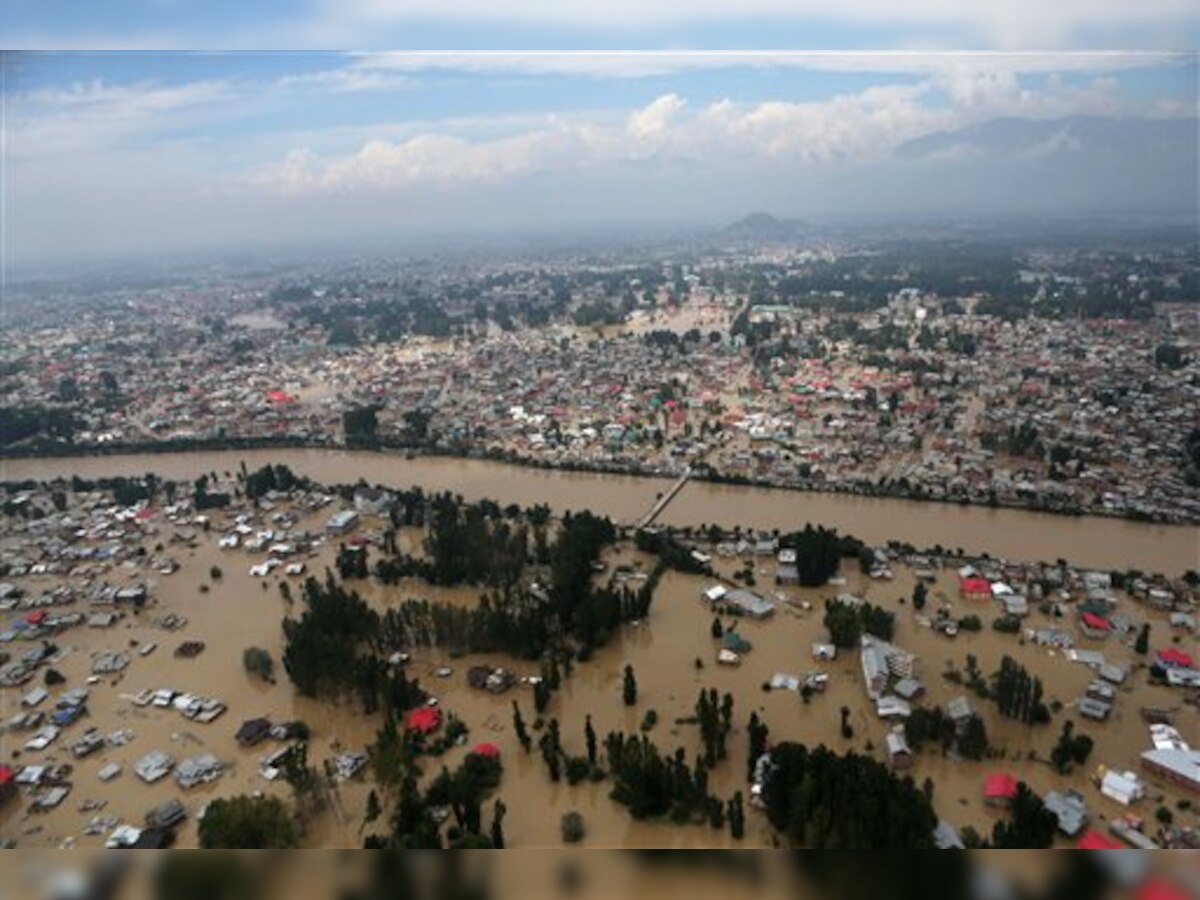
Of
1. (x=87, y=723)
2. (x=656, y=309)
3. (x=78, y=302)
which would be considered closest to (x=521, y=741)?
(x=87, y=723)

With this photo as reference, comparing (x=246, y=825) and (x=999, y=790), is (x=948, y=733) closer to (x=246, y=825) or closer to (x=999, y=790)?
(x=999, y=790)

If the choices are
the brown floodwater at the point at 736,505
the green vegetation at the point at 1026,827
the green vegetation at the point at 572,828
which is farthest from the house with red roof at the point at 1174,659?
the green vegetation at the point at 572,828

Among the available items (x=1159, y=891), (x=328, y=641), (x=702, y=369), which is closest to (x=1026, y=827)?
(x=1159, y=891)

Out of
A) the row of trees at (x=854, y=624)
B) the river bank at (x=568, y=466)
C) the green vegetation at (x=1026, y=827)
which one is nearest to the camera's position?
the green vegetation at (x=1026, y=827)

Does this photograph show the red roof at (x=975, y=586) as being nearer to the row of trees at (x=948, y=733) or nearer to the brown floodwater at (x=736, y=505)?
the brown floodwater at (x=736, y=505)

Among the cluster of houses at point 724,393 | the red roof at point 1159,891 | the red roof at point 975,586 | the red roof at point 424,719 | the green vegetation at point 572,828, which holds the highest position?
the red roof at point 1159,891

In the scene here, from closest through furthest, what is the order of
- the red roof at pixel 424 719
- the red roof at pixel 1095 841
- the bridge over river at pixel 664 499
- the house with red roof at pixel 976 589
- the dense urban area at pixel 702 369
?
1. the red roof at pixel 1095 841
2. the red roof at pixel 424 719
3. the house with red roof at pixel 976 589
4. the bridge over river at pixel 664 499
5. the dense urban area at pixel 702 369

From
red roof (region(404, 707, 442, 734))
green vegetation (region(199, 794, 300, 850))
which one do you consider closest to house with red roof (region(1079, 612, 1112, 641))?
red roof (region(404, 707, 442, 734))

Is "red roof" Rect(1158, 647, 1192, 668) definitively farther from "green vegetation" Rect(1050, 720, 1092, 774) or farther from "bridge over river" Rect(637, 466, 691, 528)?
"bridge over river" Rect(637, 466, 691, 528)

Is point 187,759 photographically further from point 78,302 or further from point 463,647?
point 78,302
